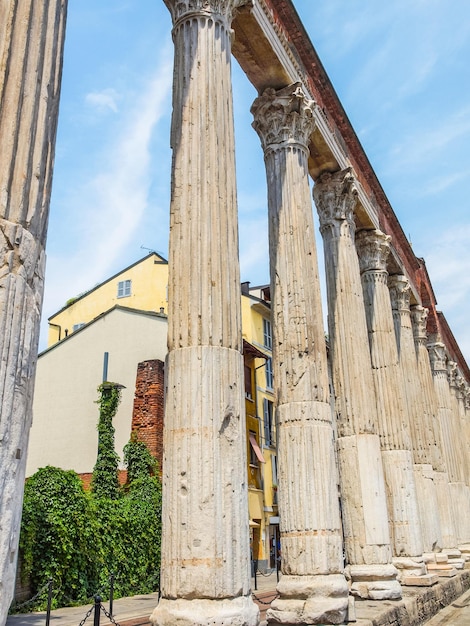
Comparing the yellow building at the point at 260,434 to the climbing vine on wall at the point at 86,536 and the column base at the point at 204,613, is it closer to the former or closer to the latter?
the climbing vine on wall at the point at 86,536

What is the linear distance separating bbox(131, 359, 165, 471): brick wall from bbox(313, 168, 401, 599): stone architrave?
9.71m

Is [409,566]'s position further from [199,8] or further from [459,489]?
[459,489]

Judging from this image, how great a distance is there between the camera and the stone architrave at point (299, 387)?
7.16 metres

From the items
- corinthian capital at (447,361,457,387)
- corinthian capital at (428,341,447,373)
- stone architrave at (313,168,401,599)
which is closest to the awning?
corinthian capital at (428,341,447,373)

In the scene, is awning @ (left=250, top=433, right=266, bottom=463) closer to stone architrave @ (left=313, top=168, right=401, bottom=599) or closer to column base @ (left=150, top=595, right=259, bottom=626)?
stone architrave @ (left=313, top=168, right=401, bottom=599)

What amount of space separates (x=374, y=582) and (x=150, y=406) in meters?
11.3

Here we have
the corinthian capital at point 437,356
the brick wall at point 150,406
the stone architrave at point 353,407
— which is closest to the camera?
the stone architrave at point 353,407

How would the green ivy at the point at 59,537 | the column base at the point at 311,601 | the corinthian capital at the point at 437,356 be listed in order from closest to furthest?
the column base at the point at 311,601 < the green ivy at the point at 59,537 < the corinthian capital at the point at 437,356

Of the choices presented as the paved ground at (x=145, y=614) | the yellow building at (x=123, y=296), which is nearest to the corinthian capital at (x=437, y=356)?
the paved ground at (x=145, y=614)

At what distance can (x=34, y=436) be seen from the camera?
2331 centimetres

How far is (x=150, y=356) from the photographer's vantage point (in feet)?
72.2

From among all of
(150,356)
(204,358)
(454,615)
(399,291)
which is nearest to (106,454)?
(150,356)

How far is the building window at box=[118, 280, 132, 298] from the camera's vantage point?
1088 inches

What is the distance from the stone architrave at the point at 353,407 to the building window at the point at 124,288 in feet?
54.7
